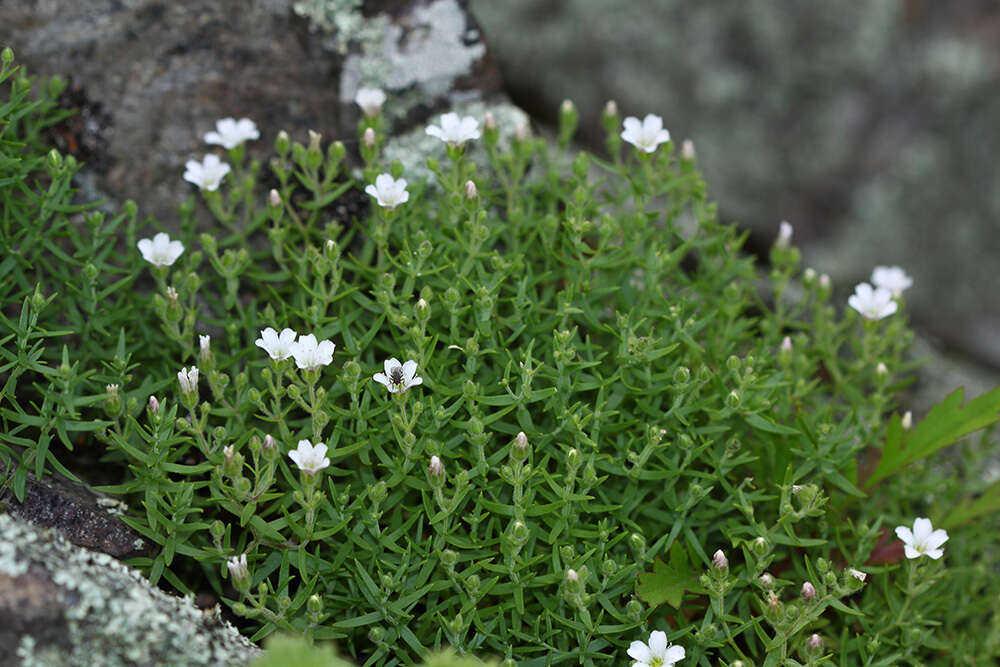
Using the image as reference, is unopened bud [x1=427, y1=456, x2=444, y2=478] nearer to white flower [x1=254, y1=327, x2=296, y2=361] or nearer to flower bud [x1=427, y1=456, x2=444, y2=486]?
flower bud [x1=427, y1=456, x2=444, y2=486]

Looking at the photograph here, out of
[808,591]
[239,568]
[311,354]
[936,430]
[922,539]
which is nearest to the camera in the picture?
[239,568]

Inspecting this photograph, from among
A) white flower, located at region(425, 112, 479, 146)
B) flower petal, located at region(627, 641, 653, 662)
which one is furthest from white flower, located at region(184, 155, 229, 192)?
flower petal, located at region(627, 641, 653, 662)

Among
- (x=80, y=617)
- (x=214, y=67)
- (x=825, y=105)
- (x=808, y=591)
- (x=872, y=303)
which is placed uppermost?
(x=214, y=67)

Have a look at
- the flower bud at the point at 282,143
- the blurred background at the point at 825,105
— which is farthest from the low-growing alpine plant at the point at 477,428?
the blurred background at the point at 825,105

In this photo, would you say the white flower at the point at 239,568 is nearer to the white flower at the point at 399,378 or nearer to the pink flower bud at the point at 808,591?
the white flower at the point at 399,378

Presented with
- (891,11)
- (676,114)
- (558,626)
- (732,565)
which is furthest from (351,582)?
(891,11)

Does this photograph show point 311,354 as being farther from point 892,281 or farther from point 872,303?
point 892,281

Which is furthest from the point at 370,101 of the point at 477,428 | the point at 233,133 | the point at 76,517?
the point at 76,517

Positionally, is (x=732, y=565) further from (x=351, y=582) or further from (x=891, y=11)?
(x=891, y=11)
